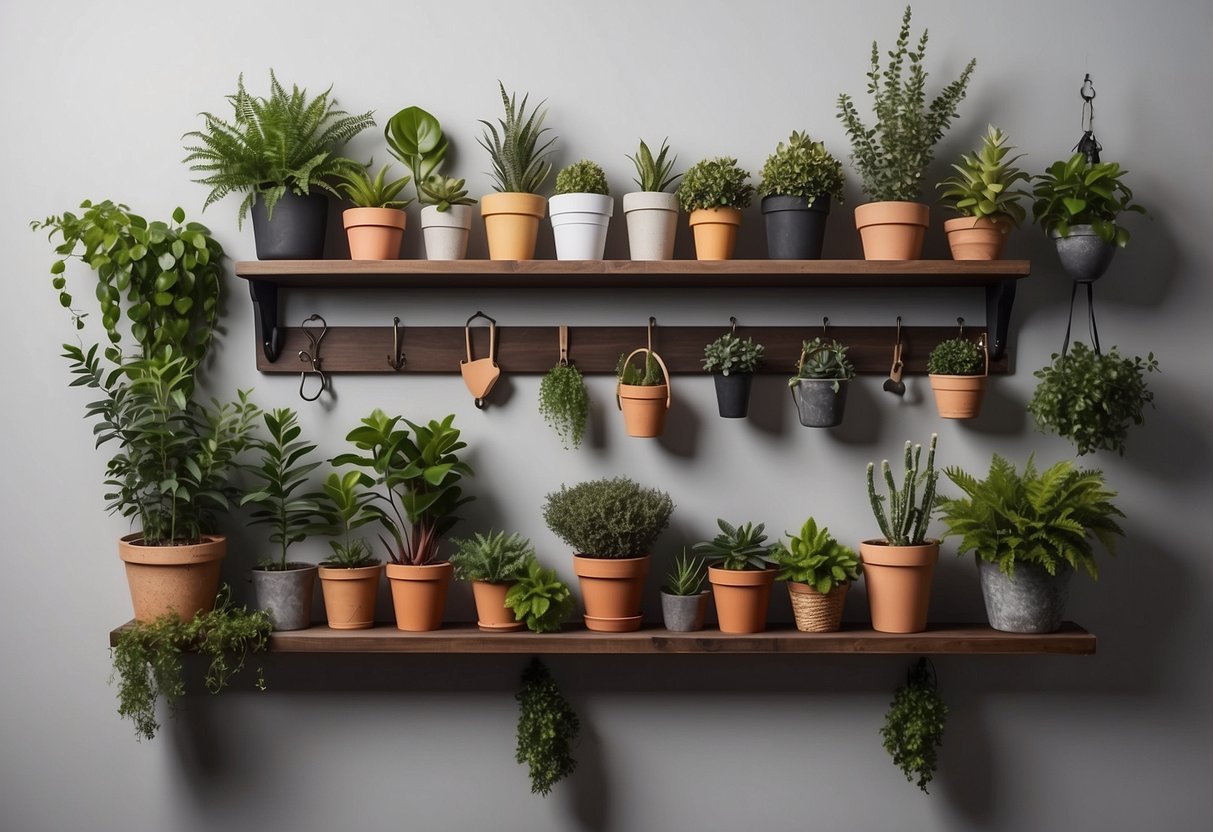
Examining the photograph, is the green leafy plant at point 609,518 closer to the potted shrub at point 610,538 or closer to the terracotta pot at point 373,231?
the potted shrub at point 610,538

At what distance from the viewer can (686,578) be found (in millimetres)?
2064

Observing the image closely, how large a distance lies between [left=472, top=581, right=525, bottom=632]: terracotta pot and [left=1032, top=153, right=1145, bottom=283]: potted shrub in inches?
55.1

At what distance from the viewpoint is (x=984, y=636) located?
78.8 inches

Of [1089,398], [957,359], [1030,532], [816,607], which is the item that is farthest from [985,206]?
[816,607]

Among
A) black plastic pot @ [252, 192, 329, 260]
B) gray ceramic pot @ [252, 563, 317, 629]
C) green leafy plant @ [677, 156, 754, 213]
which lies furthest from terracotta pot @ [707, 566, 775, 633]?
black plastic pot @ [252, 192, 329, 260]

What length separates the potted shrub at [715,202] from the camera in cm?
205

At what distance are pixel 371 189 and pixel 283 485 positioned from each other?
691mm

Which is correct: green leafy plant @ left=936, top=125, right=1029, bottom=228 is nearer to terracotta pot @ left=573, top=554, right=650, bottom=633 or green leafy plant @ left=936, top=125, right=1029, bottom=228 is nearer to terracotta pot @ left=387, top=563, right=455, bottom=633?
terracotta pot @ left=573, top=554, right=650, bottom=633

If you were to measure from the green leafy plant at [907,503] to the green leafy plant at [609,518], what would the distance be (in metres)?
0.46

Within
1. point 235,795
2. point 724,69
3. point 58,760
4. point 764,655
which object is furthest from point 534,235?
point 58,760

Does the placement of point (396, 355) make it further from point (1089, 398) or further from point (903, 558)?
point (1089, 398)

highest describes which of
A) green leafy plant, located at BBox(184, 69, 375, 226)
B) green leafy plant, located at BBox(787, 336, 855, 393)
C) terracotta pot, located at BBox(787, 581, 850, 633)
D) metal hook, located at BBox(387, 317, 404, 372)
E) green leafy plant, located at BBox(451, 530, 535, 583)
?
green leafy plant, located at BBox(184, 69, 375, 226)

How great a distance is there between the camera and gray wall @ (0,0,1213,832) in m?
2.19

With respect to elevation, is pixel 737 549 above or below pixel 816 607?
above
